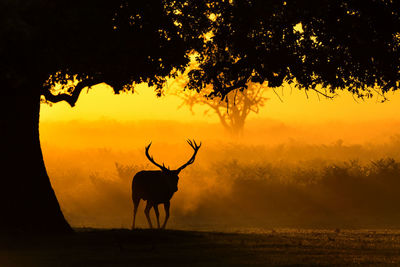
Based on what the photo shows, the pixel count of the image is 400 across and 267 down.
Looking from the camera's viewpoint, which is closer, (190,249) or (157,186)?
(190,249)

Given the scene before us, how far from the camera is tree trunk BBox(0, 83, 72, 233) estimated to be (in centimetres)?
2472

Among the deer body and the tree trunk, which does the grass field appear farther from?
the deer body

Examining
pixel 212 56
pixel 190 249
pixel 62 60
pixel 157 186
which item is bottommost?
pixel 190 249

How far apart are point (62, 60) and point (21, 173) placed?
517 cm

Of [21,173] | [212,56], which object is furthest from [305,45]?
[21,173]

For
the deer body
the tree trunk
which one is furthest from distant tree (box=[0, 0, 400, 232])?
the deer body

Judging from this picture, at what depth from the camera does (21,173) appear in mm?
24844

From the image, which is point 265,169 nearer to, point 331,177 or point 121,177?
point 331,177

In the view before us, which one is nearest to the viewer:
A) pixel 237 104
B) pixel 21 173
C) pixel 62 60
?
pixel 62 60

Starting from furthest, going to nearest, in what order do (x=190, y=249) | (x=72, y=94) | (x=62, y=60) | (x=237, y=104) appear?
(x=237, y=104)
(x=72, y=94)
(x=190, y=249)
(x=62, y=60)

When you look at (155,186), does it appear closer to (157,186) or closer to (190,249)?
(157,186)

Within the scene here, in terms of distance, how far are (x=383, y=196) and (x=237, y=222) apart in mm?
7608

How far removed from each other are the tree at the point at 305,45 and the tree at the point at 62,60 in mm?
951

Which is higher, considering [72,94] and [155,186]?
[72,94]
